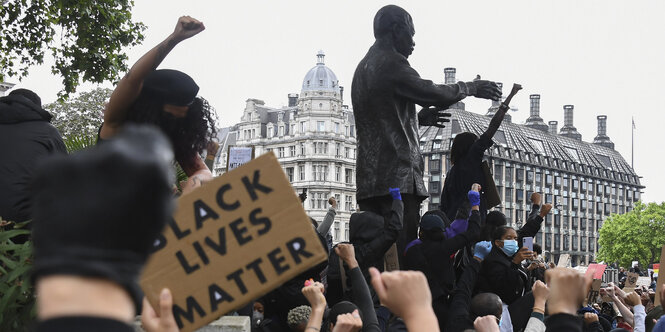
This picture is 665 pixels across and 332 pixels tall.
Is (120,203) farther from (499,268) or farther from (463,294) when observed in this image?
(499,268)

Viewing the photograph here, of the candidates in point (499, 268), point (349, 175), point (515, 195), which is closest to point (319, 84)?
point (349, 175)

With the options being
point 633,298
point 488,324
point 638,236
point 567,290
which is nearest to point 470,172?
point 633,298

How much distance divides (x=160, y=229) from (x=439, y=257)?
17.2ft

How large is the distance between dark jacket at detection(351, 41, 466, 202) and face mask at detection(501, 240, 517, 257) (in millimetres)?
768

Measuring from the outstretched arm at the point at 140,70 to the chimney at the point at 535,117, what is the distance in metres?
127

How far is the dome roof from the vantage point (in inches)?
4158

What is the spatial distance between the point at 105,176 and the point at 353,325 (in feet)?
6.73

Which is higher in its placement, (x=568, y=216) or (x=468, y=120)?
(x=468, y=120)

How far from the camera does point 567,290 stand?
90.7 inches

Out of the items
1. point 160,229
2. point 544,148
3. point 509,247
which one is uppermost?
point 544,148

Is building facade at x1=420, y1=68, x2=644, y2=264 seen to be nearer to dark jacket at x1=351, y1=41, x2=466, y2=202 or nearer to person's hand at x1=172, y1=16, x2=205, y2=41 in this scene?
dark jacket at x1=351, y1=41, x2=466, y2=202

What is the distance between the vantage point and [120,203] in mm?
963

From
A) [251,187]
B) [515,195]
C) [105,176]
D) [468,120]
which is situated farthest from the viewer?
A: [515,195]

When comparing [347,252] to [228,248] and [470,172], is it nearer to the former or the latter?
[228,248]
